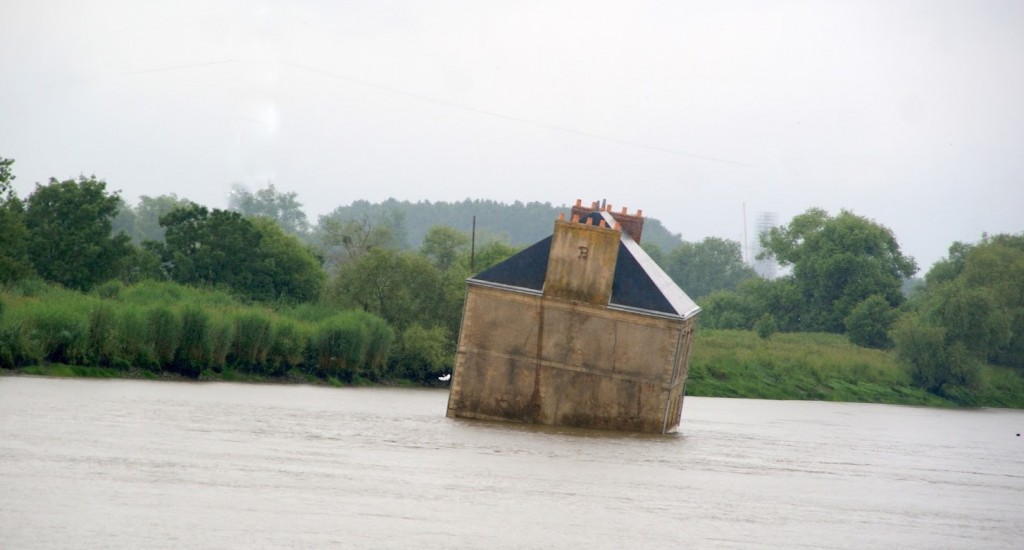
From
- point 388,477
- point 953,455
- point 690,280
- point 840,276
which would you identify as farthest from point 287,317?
point 690,280

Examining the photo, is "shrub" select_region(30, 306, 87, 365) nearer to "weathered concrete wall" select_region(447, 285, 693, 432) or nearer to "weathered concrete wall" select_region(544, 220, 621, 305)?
Answer: "weathered concrete wall" select_region(447, 285, 693, 432)

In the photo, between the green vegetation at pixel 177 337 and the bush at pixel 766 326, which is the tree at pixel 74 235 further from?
the bush at pixel 766 326

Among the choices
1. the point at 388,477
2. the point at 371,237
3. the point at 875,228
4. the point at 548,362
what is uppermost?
the point at 875,228

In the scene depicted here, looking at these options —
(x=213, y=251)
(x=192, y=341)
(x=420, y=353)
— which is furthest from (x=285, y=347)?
(x=213, y=251)

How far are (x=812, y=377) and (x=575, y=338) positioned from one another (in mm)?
47192

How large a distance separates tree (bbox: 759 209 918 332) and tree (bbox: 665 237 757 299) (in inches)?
1407

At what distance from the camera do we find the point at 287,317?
176 ft

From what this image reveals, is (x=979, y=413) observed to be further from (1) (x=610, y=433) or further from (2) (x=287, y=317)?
(1) (x=610, y=433)

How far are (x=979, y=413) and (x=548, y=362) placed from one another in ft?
146

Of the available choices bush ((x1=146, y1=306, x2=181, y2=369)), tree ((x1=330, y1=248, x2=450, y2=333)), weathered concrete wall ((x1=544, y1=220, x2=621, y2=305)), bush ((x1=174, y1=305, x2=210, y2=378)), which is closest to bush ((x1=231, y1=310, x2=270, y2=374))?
bush ((x1=174, y1=305, x2=210, y2=378))

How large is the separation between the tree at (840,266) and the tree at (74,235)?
199ft

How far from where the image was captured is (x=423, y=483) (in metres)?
19.8

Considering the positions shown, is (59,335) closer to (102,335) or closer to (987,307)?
(102,335)

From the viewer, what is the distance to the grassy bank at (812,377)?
71750 millimetres
